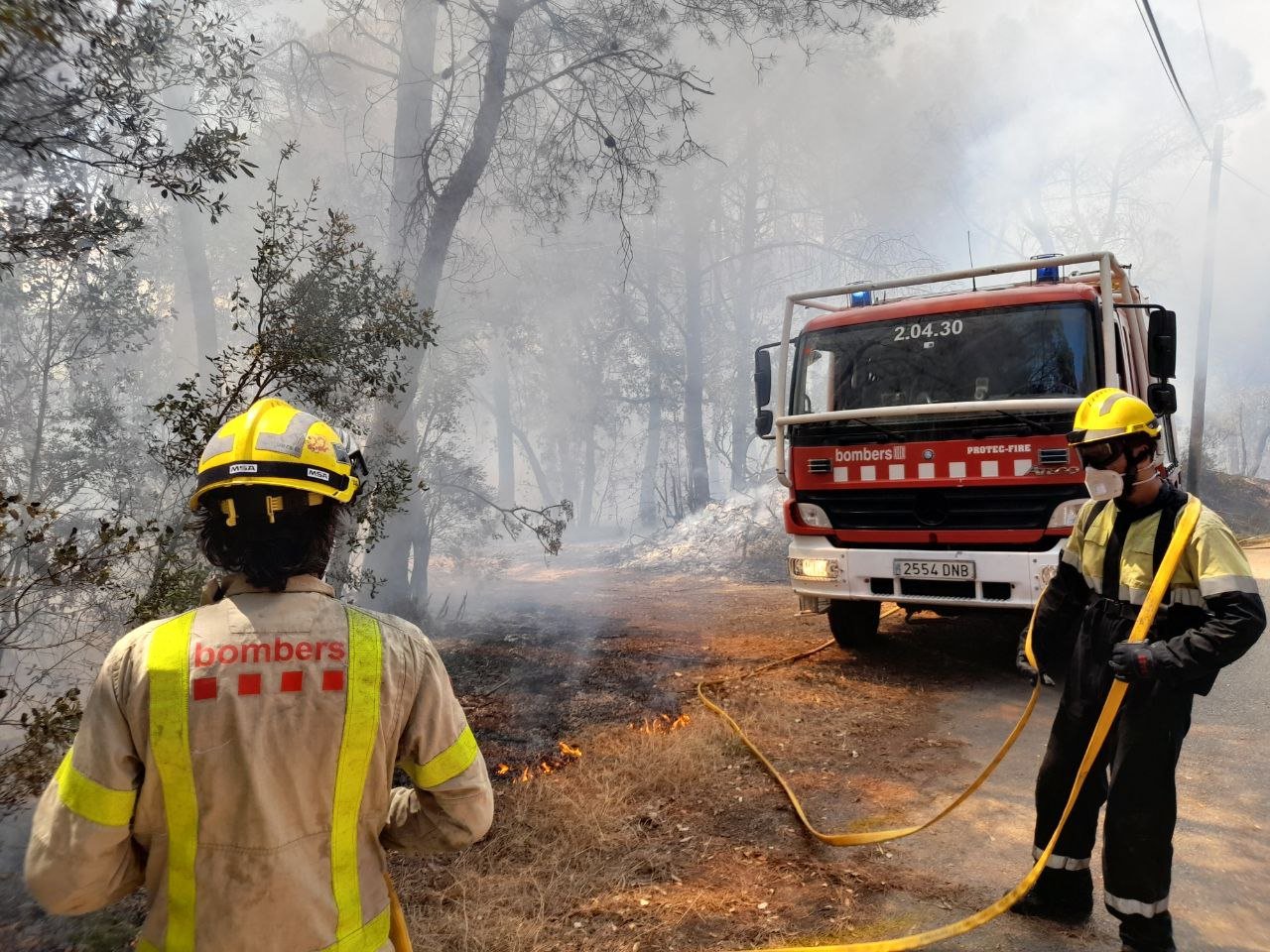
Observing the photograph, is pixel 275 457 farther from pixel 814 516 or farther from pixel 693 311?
pixel 693 311

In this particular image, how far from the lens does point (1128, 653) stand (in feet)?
8.59

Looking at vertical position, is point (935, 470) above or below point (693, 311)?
below

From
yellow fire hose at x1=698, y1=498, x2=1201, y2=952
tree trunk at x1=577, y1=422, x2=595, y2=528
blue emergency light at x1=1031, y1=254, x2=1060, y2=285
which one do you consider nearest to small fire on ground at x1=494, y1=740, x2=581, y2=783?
yellow fire hose at x1=698, y1=498, x2=1201, y2=952

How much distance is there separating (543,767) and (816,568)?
8.84 ft

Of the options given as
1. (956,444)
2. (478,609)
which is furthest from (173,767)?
(478,609)

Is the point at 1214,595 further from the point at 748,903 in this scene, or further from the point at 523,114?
the point at 523,114

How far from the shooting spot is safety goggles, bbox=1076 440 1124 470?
2.87 metres

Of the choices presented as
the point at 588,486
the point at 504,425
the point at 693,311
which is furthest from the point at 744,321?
the point at 588,486

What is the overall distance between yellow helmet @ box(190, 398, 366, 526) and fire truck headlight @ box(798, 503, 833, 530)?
5.27 m

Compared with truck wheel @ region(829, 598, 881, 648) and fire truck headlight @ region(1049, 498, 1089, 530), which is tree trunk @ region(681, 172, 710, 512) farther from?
fire truck headlight @ region(1049, 498, 1089, 530)

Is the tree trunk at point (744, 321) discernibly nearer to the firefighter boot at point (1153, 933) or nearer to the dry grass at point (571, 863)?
the dry grass at point (571, 863)

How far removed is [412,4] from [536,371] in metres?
25.0

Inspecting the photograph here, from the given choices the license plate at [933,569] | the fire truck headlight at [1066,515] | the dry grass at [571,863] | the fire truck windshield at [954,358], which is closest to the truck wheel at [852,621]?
the license plate at [933,569]

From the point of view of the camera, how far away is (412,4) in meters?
10.9
